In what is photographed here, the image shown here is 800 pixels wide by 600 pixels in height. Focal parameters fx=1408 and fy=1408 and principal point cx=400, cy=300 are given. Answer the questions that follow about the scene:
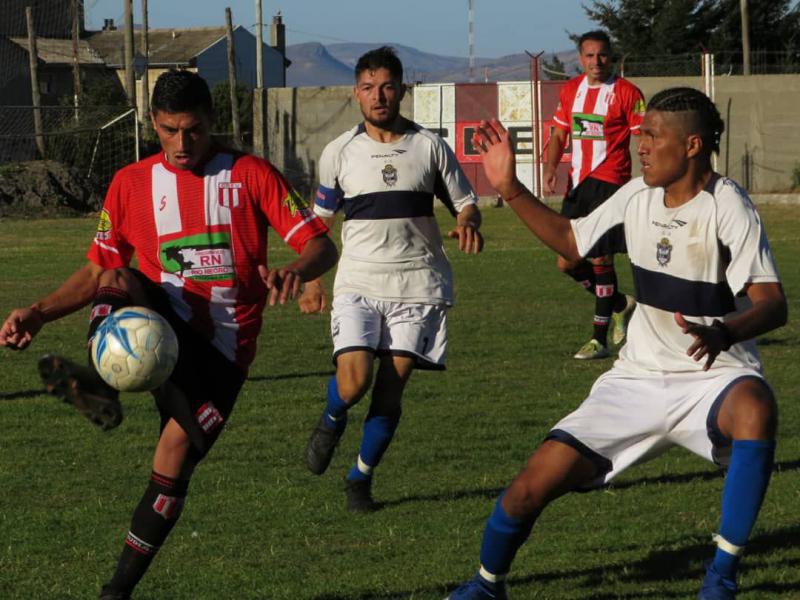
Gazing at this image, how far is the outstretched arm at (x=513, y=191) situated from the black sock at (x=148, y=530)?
1.54 m

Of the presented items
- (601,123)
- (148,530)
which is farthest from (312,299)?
(601,123)

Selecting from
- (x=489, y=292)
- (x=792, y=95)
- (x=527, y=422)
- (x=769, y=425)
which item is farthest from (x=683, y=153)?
(x=792, y=95)

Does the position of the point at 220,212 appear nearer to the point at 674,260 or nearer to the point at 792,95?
the point at 674,260

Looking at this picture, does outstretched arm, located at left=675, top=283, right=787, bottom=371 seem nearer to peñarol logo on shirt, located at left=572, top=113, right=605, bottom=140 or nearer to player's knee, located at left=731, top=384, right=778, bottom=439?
player's knee, located at left=731, top=384, right=778, bottom=439

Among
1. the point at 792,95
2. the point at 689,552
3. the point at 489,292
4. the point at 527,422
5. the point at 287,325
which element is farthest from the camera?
the point at 792,95

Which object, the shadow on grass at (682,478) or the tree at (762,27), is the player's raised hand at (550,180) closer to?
the shadow on grass at (682,478)

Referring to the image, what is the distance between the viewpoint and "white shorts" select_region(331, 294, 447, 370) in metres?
6.98

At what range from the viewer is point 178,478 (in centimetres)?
491

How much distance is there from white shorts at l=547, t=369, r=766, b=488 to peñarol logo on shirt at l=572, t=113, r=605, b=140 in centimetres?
716

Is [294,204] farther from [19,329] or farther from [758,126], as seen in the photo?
[758,126]

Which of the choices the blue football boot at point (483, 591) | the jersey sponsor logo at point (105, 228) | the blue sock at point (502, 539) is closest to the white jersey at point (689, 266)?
the blue sock at point (502, 539)

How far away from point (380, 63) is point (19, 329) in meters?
2.87

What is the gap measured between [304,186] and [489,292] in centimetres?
2282

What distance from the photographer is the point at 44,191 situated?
3080cm
